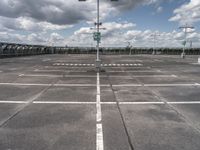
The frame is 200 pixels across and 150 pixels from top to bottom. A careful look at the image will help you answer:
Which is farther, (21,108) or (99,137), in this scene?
(21,108)

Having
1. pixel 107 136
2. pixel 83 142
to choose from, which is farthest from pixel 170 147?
pixel 83 142

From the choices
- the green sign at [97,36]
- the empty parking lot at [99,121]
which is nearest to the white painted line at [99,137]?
the empty parking lot at [99,121]

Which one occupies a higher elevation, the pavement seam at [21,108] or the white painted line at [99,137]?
the white painted line at [99,137]

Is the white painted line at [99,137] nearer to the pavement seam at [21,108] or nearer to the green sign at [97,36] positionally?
the pavement seam at [21,108]

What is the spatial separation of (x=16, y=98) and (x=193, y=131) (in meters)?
6.80

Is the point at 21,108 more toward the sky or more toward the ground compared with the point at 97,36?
more toward the ground

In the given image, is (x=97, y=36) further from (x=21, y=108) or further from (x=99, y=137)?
(x=99, y=137)

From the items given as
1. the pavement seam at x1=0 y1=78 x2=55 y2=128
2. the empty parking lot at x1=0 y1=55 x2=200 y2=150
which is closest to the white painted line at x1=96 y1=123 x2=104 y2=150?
the empty parking lot at x1=0 y1=55 x2=200 y2=150

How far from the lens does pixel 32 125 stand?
5.72 meters

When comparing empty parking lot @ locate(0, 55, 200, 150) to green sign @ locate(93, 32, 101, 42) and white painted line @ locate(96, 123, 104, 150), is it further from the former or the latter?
green sign @ locate(93, 32, 101, 42)

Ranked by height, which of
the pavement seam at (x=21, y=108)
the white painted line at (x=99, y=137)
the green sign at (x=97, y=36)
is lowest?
the pavement seam at (x=21, y=108)

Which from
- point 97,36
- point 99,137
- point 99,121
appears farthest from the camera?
point 97,36

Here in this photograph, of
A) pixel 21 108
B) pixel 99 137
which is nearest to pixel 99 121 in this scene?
pixel 99 137

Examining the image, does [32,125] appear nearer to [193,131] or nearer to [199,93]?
[193,131]
